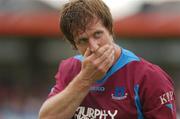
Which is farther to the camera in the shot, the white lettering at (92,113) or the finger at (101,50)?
the white lettering at (92,113)

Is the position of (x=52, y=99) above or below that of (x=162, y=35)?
above

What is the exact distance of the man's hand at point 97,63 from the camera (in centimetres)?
459

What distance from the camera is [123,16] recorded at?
1712 cm

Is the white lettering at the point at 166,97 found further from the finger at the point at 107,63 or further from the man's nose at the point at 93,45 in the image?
the man's nose at the point at 93,45

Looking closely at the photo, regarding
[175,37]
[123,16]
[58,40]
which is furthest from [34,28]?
[175,37]

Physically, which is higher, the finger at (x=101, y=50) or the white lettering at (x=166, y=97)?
the finger at (x=101, y=50)

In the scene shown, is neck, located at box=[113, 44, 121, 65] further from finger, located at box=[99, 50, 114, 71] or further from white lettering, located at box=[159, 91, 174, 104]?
white lettering, located at box=[159, 91, 174, 104]

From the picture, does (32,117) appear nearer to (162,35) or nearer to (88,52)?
(162,35)

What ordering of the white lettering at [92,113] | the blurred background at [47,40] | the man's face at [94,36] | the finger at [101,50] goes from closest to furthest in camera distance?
the finger at [101,50] < the man's face at [94,36] < the white lettering at [92,113] < the blurred background at [47,40]

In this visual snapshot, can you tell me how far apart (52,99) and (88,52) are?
387 millimetres

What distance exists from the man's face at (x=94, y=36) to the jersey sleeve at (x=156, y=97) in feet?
1.04

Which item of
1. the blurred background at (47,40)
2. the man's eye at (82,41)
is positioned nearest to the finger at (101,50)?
the man's eye at (82,41)

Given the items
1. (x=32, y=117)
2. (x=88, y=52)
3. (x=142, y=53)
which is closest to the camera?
(x=88, y=52)

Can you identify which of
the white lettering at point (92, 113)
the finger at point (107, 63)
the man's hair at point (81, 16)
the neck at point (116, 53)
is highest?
the man's hair at point (81, 16)
